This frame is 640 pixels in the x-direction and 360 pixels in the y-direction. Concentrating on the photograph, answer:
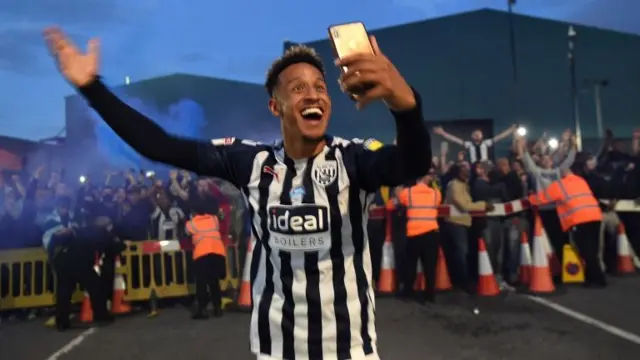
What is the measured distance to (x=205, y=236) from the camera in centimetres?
907

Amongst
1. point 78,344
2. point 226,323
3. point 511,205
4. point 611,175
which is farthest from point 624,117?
point 78,344

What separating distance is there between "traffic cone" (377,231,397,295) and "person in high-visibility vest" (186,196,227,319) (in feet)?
9.25

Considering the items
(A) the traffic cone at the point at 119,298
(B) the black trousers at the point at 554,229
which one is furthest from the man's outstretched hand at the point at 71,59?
(B) the black trousers at the point at 554,229

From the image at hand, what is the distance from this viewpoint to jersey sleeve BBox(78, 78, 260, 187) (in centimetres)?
246

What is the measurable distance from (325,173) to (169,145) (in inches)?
27.0

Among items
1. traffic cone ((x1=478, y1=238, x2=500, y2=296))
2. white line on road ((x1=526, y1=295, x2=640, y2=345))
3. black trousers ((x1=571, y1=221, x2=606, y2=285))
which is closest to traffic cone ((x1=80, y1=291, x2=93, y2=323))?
traffic cone ((x1=478, y1=238, x2=500, y2=296))

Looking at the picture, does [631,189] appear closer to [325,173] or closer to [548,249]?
[548,249]

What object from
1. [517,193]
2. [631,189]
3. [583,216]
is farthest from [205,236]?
[631,189]

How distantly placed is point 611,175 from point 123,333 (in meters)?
9.37

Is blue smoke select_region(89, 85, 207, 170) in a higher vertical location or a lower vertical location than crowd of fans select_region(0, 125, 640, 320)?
higher

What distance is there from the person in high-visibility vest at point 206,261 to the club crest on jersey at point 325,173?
676cm

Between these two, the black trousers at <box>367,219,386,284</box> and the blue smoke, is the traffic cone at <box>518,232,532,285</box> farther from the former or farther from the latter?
the blue smoke

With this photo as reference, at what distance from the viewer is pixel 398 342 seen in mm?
6887

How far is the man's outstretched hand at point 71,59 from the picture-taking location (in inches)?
95.2
